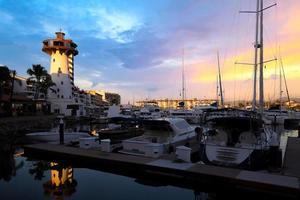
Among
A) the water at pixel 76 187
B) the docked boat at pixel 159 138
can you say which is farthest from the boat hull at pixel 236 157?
the docked boat at pixel 159 138

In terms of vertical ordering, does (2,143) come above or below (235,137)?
below

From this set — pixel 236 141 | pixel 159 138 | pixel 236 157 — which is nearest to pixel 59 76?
pixel 159 138

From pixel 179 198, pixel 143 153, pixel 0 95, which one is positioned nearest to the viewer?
pixel 179 198

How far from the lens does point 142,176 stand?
14.5 metres

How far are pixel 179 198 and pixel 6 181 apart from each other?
8642 millimetres

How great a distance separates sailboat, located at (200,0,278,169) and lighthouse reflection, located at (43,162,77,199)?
6.59 m

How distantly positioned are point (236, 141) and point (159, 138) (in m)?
5.87

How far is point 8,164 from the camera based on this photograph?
17844mm

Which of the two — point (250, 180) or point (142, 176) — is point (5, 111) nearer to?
point (142, 176)

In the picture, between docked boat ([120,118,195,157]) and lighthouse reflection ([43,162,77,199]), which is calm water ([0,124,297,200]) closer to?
lighthouse reflection ([43,162,77,199])

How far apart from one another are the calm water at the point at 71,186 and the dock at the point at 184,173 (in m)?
0.45

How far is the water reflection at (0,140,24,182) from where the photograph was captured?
1548 centimetres

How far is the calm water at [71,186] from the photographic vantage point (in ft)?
39.9

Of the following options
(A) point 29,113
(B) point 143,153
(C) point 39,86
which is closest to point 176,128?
(B) point 143,153
